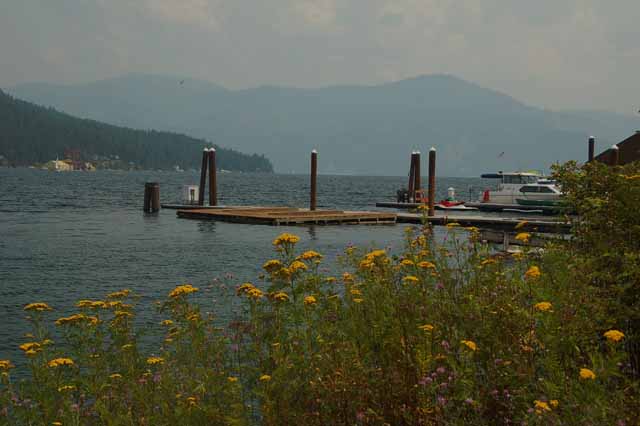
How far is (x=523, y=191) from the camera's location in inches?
1805

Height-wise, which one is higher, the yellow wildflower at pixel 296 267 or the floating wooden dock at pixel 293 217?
the yellow wildflower at pixel 296 267

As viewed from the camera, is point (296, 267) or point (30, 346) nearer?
point (30, 346)

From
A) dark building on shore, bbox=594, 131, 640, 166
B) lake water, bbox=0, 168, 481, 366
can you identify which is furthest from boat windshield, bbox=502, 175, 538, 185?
dark building on shore, bbox=594, 131, 640, 166

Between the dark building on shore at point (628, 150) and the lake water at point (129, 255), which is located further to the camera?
the dark building on shore at point (628, 150)

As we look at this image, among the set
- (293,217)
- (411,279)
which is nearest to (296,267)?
(411,279)

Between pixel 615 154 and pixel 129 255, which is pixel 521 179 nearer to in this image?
pixel 615 154

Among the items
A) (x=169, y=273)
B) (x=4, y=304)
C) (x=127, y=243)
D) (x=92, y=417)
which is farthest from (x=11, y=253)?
(x=92, y=417)

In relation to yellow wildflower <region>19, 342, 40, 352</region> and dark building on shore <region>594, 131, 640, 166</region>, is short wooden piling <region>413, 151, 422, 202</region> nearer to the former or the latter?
dark building on shore <region>594, 131, 640, 166</region>

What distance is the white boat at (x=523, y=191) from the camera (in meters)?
44.5

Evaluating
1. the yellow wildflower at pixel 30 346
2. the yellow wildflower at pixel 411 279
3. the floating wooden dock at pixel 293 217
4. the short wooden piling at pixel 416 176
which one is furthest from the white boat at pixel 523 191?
the yellow wildflower at pixel 30 346

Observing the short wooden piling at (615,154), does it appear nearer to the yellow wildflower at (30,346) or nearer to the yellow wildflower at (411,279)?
the yellow wildflower at (411,279)

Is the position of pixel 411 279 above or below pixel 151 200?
above

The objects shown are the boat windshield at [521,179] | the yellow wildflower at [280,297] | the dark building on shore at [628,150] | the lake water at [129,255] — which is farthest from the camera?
the boat windshield at [521,179]

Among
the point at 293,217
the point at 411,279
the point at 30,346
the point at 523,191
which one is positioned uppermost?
the point at 523,191
